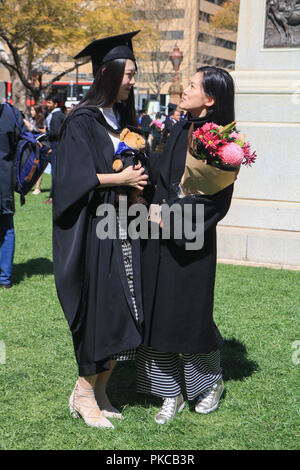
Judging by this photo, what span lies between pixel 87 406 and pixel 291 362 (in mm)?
1713

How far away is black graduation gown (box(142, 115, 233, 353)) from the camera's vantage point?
11.0 ft

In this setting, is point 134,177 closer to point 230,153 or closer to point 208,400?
point 230,153

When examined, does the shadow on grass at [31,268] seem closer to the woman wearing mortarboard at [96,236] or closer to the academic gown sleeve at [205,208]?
the woman wearing mortarboard at [96,236]

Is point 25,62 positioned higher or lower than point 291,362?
higher

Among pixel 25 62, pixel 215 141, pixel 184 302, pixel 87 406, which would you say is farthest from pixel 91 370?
pixel 25 62

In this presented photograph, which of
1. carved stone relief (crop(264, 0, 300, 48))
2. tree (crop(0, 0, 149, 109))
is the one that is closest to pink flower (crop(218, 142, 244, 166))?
carved stone relief (crop(264, 0, 300, 48))

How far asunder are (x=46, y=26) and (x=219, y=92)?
66.6 ft

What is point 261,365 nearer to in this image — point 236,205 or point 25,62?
point 236,205

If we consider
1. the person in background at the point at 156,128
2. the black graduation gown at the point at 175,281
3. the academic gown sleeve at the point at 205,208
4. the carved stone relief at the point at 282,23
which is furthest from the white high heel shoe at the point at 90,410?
the person in background at the point at 156,128

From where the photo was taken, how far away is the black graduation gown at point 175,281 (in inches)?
131

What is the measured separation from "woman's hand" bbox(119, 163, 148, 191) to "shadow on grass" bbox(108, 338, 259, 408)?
1425mm

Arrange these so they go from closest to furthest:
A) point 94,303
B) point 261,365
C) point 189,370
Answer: point 94,303 → point 189,370 → point 261,365

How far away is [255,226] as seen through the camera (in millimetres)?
7320

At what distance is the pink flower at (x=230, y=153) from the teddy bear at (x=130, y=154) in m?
0.48
